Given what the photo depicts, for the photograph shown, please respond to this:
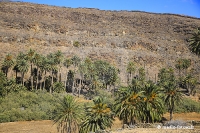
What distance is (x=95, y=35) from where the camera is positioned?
509 ft

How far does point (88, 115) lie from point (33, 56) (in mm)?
54448

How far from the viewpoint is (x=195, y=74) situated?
132m

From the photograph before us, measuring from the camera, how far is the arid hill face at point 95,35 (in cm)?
13262

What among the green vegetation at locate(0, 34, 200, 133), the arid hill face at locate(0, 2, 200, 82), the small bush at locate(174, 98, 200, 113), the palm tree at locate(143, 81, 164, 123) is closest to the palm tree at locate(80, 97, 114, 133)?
the green vegetation at locate(0, 34, 200, 133)

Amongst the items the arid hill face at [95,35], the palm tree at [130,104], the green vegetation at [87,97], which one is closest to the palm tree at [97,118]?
the green vegetation at [87,97]

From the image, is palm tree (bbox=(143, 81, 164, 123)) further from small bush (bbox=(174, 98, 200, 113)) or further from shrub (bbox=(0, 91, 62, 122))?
small bush (bbox=(174, 98, 200, 113))

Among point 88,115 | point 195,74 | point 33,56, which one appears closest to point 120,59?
point 195,74

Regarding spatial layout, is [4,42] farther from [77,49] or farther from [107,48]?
[107,48]

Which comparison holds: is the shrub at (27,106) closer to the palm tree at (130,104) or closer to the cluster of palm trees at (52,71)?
the cluster of palm trees at (52,71)

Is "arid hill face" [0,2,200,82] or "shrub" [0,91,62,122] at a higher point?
"arid hill face" [0,2,200,82]

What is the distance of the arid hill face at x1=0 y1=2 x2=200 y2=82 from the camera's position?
5221 inches

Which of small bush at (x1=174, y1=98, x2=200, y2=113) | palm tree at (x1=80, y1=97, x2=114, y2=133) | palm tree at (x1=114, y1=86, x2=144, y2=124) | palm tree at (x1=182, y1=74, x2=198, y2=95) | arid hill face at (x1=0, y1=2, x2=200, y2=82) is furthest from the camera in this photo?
arid hill face at (x1=0, y1=2, x2=200, y2=82)

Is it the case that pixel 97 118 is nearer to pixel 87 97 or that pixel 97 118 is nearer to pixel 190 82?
pixel 87 97

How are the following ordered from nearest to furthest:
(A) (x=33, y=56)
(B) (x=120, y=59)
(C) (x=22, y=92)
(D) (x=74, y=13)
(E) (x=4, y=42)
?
(C) (x=22, y=92) < (A) (x=33, y=56) < (E) (x=4, y=42) < (B) (x=120, y=59) < (D) (x=74, y=13)
